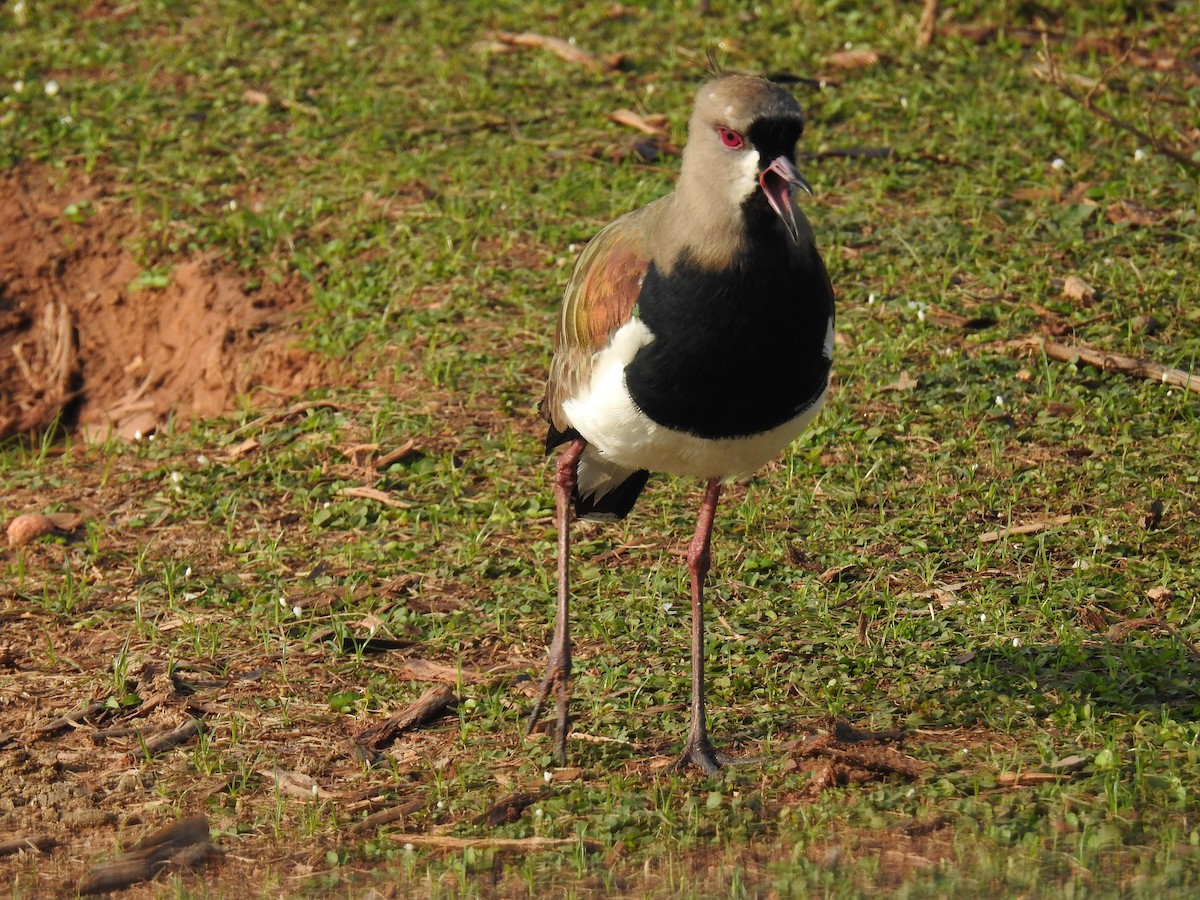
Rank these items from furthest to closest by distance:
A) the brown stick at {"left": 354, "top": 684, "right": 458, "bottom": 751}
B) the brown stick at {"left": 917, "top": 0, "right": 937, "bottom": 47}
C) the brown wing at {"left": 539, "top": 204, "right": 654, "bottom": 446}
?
the brown stick at {"left": 917, "top": 0, "right": 937, "bottom": 47} < the brown stick at {"left": 354, "top": 684, "right": 458, "bottom": 751} < the brown wing at {"left": 539, "top": 204, "right": 654, "bottom": 446}

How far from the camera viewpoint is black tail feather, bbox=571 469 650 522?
18.9 feet

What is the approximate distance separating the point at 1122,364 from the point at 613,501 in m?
2.74

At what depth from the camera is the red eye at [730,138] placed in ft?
14.7

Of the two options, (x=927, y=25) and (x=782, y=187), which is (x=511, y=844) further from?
(x=927, y=25)

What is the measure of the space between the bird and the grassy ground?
0.58 metres

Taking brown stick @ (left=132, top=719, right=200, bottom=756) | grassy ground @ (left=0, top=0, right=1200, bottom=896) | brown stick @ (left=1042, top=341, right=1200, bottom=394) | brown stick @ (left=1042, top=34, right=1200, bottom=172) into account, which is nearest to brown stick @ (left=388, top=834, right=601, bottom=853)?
grassy ground @ (left=0, top=0, right=1200, bottom=896)

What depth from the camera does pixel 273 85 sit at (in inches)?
386

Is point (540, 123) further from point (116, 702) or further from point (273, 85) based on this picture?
point (116, 702)

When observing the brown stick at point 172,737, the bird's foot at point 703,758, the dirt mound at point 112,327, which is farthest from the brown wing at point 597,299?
the dirt mound at point 112,327

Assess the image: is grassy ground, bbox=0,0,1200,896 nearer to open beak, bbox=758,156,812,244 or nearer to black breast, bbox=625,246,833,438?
black breast, bbox=625,246,833,438

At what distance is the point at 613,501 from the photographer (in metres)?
5.78

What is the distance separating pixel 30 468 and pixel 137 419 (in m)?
0.82

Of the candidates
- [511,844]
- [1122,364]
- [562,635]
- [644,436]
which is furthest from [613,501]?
[1122,364]

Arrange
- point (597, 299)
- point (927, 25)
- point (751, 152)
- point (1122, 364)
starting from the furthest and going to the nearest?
point (927, 25)
point (1122, 364)
point (597, 299)
point (751, 152)
